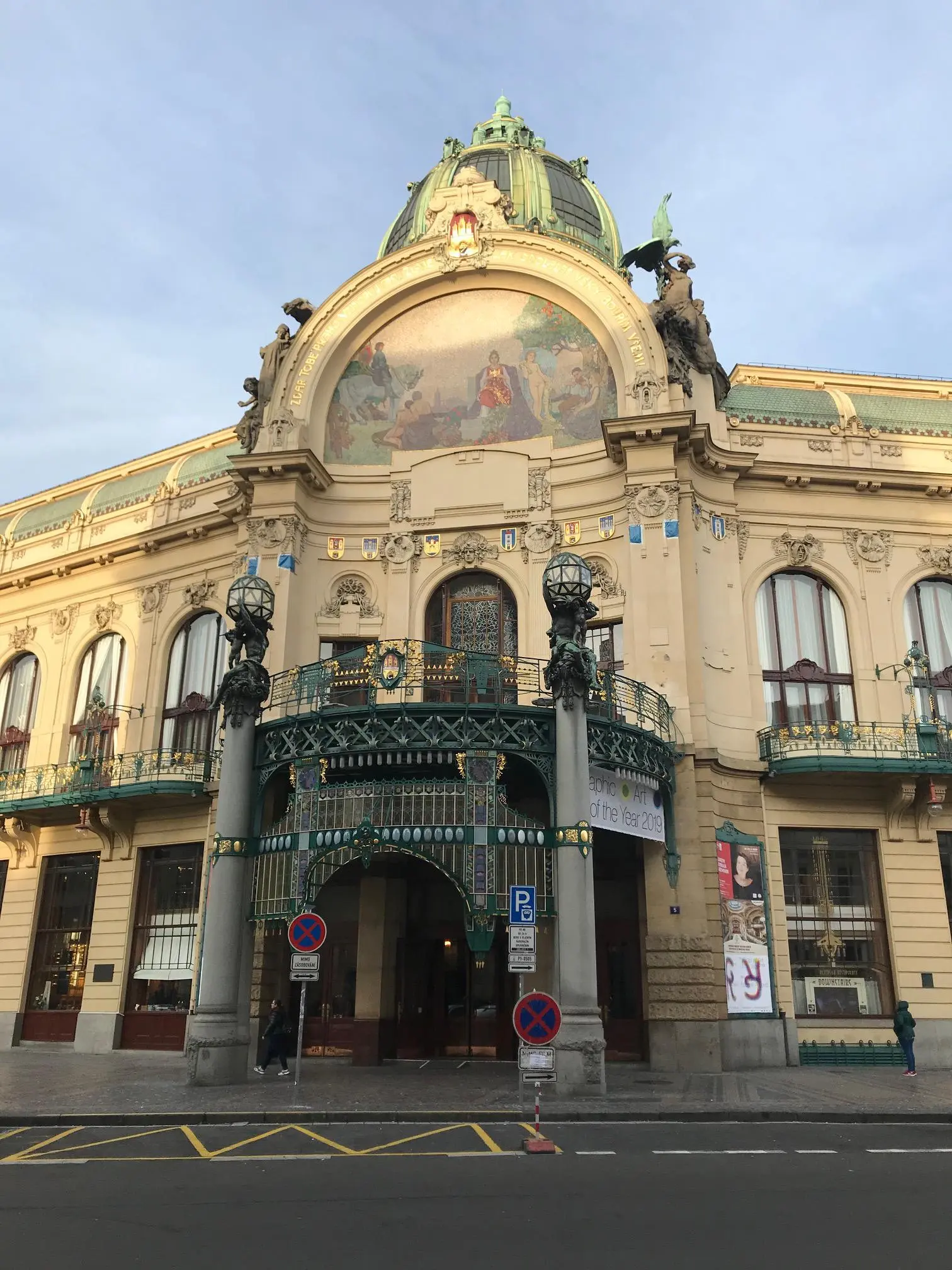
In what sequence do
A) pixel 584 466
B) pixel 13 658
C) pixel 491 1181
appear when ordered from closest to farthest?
pixel 491 1181
pixel 584 466
pixel 13 658

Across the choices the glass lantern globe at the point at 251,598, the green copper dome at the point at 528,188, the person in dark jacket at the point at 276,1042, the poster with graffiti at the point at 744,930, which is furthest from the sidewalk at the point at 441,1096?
the green copper dome at the point at 528,188

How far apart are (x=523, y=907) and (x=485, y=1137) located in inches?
130

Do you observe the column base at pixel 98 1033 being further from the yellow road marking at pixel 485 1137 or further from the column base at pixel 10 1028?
the yellow road marking at pixel 485 1137

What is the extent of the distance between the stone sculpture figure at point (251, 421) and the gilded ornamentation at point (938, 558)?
1788 centimetres

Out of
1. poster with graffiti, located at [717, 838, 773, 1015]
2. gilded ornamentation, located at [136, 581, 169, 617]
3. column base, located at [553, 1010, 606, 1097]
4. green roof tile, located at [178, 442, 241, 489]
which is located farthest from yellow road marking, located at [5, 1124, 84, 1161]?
green roof tile, located at [178, 442, 241, 489]

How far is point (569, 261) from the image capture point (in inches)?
1119

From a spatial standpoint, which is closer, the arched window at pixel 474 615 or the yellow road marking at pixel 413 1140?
the yellow road marking at pixel 413 1140

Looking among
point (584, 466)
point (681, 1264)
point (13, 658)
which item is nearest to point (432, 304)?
point (584, 466)

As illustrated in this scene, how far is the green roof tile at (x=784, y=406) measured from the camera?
28.3m

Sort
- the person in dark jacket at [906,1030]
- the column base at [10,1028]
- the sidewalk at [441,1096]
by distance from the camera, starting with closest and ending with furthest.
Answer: the sidewalk at [441,1096]
the person in dark jacket at [906,1030]
the column base at [10,1028]

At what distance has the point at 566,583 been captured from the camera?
19.0 metres

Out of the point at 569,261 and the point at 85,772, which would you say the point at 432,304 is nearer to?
the point at 569,261

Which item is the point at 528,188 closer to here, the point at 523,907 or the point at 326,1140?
the point at 523,907

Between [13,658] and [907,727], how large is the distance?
89.5 feet
